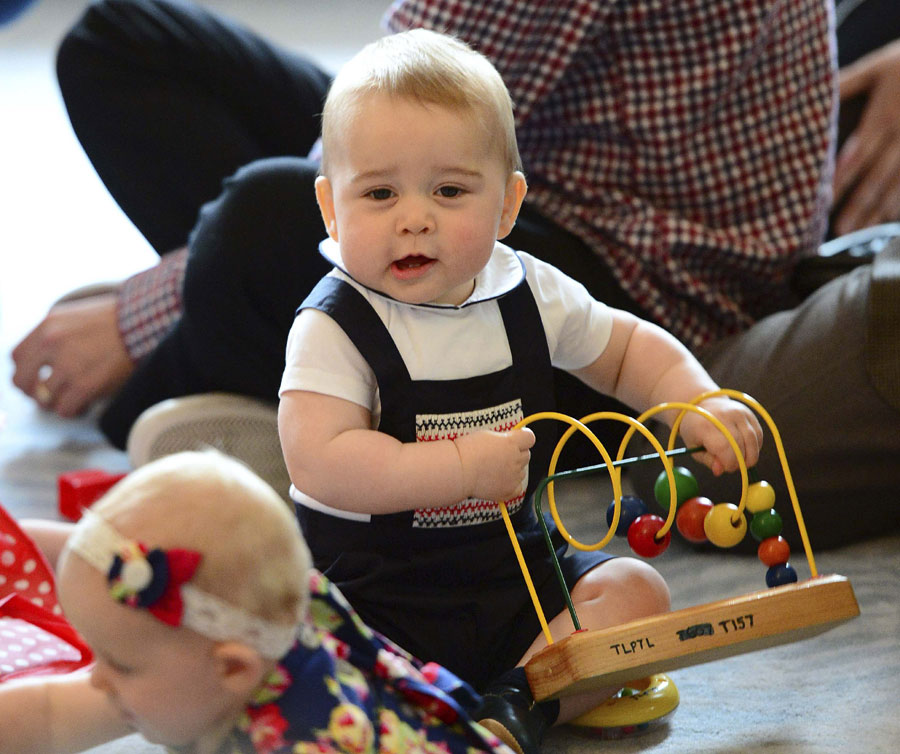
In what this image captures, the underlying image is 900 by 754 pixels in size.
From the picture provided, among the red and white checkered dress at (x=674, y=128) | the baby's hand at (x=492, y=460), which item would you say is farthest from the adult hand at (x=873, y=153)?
the baby's hand at (x=492, y=460)

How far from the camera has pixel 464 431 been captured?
97cm

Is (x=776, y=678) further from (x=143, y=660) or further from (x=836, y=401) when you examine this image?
(x=143, y=660)

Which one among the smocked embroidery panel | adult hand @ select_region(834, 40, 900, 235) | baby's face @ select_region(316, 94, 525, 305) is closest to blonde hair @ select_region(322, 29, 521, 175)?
baby's face @ select_region(316, 94, 525, 305)

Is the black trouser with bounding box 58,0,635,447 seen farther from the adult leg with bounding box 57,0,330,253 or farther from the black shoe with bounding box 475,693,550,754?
the black shoe with bounding box 475,693,550,754

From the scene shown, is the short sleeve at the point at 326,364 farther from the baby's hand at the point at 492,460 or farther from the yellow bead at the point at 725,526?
the yellow bead at the point at 725,526

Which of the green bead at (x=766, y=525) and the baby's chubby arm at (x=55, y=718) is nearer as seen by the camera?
the baby's chubby arm at (x=55, y=718)

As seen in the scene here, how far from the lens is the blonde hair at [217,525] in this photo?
670 mm

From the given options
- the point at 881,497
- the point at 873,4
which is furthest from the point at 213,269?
the point at 873,4

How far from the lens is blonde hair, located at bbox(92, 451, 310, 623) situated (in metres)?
0.67

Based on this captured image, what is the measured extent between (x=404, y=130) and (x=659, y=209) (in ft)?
1.94

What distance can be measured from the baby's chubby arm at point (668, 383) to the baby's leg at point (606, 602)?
121 mm

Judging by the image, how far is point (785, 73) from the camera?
1406mm

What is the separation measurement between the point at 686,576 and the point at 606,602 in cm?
32

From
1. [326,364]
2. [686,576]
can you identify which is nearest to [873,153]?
[686,576]
